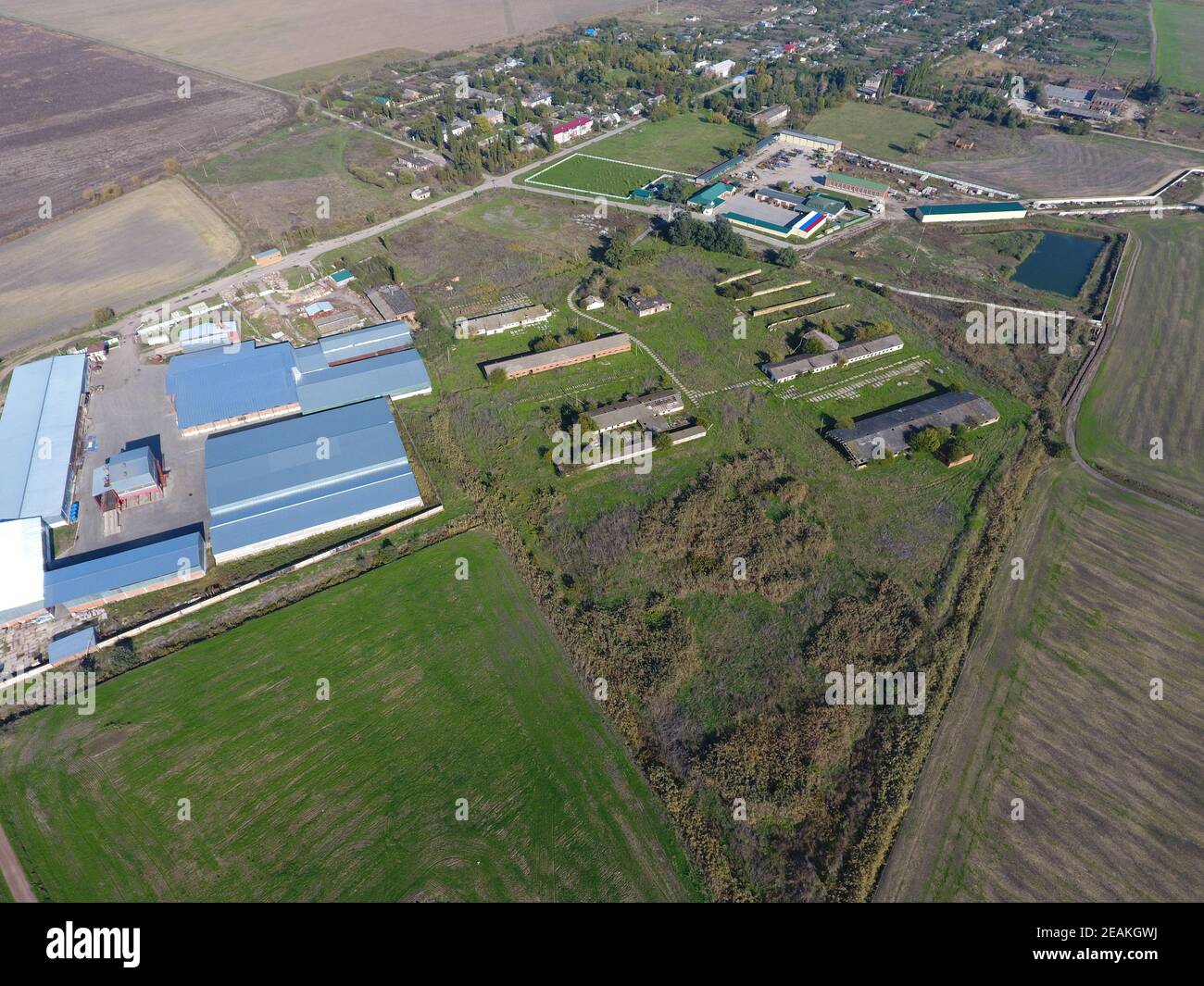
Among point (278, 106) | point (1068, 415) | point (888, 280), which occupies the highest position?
point (278, 106)

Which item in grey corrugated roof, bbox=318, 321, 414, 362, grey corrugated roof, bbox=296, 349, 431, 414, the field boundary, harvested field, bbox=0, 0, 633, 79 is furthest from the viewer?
harvested field, bbox=0, 0, 633, 79

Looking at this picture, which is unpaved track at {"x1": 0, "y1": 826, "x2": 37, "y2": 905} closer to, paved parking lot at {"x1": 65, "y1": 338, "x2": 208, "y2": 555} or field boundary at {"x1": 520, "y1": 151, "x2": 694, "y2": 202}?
paved parking lot at {"x1": 65, "y1": 338, "x2": 208, "y2": 555}

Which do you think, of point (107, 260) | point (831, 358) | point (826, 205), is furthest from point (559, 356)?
point (107, 260)

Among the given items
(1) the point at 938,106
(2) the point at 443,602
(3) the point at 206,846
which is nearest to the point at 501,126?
(1) the point at 938,106

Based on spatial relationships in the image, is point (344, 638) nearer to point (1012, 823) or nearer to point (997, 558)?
point (1012, 823)

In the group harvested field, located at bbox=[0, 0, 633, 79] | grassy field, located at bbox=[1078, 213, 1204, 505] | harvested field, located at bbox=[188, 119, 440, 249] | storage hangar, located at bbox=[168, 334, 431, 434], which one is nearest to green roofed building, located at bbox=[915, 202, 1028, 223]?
grassy field, located at bbox=[1078, 213, 1204, 505]

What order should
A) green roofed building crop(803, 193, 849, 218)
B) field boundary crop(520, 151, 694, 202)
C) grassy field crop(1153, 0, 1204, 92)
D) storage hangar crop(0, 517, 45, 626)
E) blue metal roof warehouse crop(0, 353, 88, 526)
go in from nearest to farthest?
storage hangar crop(0, 517, 45, 626) → blue metal roof warehouse crop(0, 353, 88, 526) → green roofed building crop(803, 193, 849, 218) → field boundary crop(520, 151, 694, 202) → grassy field crop(1153, 0, 1204, 92)
